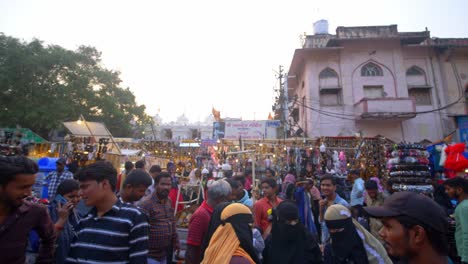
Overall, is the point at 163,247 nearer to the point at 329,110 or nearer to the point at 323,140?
the point at 323,140

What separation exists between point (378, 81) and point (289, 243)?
60.1 feet

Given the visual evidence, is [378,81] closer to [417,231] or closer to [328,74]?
[328,74]

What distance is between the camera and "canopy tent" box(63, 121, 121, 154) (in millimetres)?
11758

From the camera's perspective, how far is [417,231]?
54.1 inches

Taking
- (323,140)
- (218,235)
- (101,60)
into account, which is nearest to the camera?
(218,235)

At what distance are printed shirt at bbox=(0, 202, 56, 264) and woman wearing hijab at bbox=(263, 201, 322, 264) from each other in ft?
7.10

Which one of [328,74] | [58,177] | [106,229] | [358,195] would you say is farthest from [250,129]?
[106,229]

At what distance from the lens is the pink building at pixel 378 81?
56.3ft

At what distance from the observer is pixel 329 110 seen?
17.8 metres

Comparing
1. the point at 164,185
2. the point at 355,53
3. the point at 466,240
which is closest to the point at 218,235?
the point at 164,185

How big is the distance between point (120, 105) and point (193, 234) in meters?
23.1

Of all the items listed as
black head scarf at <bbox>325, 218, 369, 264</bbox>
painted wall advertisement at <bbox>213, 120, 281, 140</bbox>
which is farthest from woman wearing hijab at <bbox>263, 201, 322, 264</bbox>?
painted wall advertisement at <bbox>213, 120, 281, 140</bbox>

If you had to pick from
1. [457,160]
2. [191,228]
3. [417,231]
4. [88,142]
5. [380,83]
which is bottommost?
[191,228]

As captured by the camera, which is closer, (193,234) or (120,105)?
(193,234)
